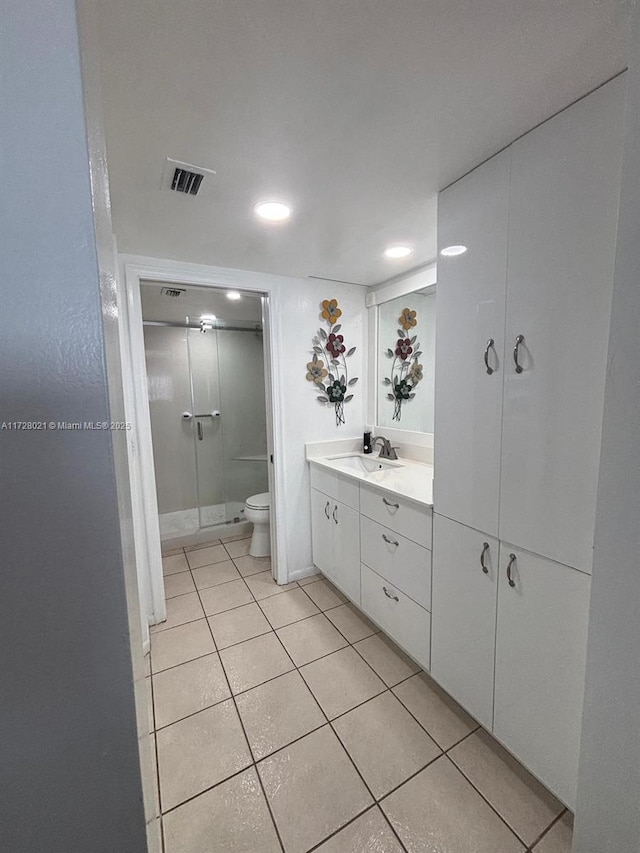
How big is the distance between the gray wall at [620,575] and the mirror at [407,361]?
1557mm

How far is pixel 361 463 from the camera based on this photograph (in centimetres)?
254

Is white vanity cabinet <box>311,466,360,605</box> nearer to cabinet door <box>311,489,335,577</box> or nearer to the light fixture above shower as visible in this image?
cabinet door <box>311,489,335,577</box>

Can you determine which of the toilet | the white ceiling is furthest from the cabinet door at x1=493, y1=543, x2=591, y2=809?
the toilet

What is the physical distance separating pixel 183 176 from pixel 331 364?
148 cm

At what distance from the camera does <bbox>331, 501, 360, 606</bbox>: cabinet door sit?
202cm

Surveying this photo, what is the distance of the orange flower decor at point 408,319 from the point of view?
239 centimetres

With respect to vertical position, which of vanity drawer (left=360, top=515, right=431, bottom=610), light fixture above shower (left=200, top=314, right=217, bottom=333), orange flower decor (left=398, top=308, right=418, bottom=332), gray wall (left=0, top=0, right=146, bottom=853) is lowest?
vanity drawer (left=360, top=515, right=431, bottom=610)

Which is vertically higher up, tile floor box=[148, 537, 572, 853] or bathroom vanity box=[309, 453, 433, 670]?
bathroom vanity box=[309, 453, 433, 670]

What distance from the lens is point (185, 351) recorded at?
3.50m

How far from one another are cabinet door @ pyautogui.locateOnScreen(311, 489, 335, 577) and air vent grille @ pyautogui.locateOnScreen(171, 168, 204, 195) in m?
1.76

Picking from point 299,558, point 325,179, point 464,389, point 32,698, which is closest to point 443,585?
point 464,389

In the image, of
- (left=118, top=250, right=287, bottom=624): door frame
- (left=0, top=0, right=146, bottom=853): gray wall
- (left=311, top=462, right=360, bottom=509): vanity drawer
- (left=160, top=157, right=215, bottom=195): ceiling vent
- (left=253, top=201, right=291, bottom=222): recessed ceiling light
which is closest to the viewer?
(left=0, top=0, right=146, bottom=853): gray wall

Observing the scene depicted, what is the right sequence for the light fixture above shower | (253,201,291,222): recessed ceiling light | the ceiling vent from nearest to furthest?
the ceiling vent → (253,201,291,222): recessed ceiling light → the light fixture above shower

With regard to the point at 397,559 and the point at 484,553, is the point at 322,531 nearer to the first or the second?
the point at 397,559
